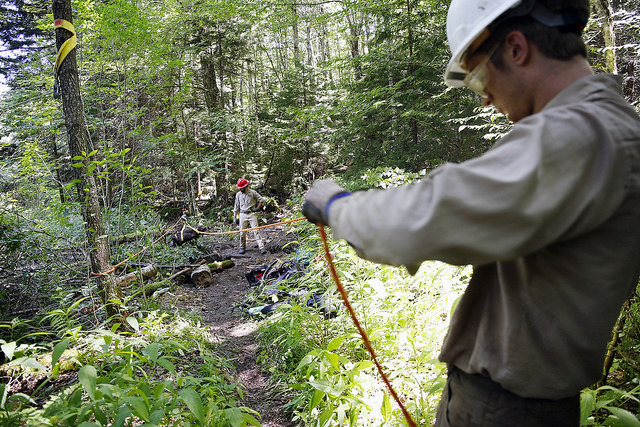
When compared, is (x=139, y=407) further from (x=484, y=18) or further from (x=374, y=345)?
(x=484, y=18)

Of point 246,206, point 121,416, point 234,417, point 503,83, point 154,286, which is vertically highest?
point 503,83

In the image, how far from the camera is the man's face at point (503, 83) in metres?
1.05

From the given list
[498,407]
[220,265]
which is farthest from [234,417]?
[220,265]

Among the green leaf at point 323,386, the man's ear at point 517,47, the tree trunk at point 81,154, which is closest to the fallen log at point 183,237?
the tree trunk at point 81,154

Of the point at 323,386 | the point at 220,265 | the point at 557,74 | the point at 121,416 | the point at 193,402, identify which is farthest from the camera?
the point at 220,265

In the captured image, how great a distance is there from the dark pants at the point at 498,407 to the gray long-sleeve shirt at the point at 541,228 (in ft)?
0.22

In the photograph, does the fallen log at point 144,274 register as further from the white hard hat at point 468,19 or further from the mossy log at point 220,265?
the white hard hat at point 468,19

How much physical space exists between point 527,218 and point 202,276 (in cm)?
770

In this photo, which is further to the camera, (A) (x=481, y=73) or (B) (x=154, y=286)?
(B) (x=154, y=286)

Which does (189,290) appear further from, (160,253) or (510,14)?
(510,14)

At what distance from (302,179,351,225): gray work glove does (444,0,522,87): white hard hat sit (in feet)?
1.92

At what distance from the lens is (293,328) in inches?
154

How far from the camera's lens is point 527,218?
78cm

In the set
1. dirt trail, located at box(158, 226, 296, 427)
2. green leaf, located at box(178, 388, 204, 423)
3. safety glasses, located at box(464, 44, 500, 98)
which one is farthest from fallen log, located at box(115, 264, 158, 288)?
safety glasses, located at box(464, 44, 500, 98)
